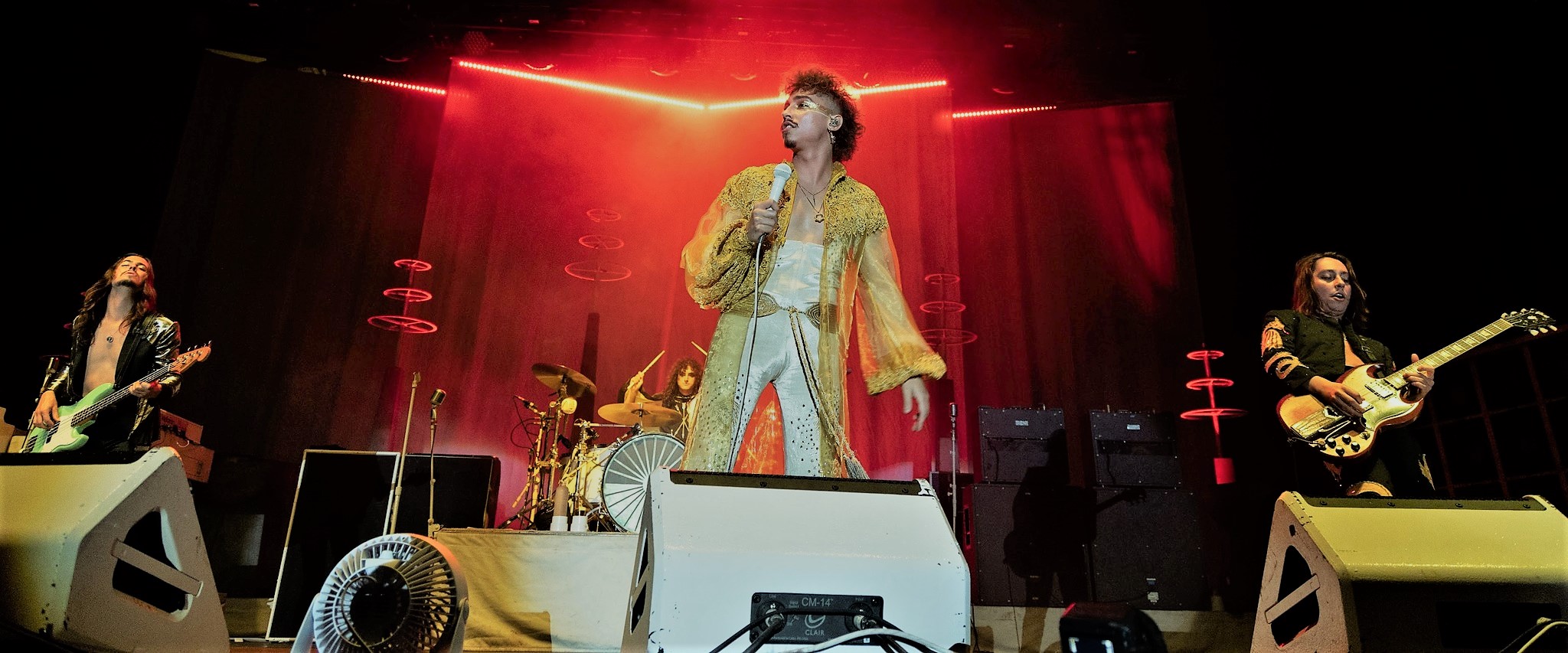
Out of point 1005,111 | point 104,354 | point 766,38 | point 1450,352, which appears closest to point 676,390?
point 766,38

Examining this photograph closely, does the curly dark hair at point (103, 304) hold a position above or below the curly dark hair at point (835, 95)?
below

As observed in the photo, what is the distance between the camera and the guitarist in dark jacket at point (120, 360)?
12.8 ft

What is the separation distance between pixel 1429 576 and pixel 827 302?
1.68 m

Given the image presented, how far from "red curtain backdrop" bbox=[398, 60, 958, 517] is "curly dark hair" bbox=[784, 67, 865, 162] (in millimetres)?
4040

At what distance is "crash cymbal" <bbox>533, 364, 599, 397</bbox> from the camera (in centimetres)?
625

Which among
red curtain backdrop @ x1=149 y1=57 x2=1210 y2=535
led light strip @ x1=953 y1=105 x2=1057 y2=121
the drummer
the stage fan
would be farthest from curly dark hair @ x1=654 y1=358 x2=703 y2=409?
the stage fan

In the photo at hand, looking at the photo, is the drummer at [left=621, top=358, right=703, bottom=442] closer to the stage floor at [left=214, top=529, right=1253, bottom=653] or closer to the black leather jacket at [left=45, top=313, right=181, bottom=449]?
the stage floor at [left=214, top=529, right=1253, bottom=653]

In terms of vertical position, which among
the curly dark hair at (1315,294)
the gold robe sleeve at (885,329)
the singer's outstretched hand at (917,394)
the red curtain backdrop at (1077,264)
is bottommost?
the singer's outstretched hand at (917,394)

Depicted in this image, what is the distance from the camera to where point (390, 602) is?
2.02 metres

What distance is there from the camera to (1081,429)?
7.01 meters

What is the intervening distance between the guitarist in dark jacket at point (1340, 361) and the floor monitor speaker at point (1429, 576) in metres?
0.82

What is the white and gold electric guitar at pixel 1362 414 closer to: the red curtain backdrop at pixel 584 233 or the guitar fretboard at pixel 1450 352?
the guitar fretboard at pixel 1450 352

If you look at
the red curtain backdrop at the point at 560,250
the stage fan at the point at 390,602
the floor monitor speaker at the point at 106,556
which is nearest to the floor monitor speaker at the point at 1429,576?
the stage fan at the point at 390,602

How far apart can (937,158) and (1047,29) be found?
4.40 ft
